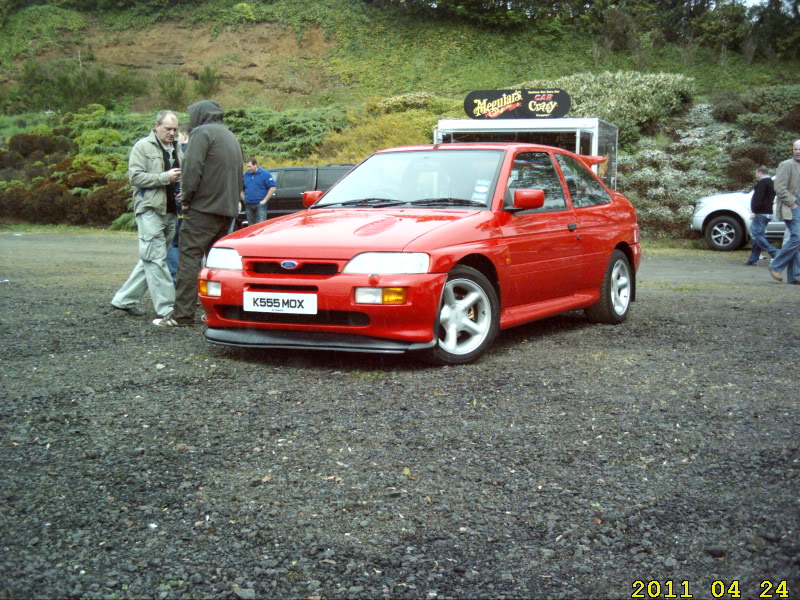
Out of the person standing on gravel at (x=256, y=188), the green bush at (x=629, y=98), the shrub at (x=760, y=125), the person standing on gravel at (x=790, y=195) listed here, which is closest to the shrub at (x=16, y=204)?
the person standing on gravel at (x=256, y=188)

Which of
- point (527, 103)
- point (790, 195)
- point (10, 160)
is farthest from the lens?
point (10, 160)

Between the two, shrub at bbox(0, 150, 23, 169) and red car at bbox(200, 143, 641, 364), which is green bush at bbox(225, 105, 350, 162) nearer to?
shrub at bbox(0, 150, 23, 169)

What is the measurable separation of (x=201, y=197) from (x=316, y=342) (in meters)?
2.34

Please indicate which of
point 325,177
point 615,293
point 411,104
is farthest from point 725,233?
point 411,104

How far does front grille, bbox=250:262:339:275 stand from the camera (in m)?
6.17

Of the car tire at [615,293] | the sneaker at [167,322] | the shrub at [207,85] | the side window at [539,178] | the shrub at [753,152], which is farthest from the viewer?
the shrub at [207,85]

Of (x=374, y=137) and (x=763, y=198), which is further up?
(x=374, y=137)

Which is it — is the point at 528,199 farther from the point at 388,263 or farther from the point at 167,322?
the point at 167,322

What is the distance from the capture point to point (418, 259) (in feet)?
20.0

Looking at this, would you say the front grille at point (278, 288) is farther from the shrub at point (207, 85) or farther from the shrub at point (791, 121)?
the shrub at point (207, 85)

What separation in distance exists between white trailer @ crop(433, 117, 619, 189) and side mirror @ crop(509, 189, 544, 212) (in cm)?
919

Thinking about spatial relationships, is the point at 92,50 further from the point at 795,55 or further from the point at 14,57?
the point at 795,55

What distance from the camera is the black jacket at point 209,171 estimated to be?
7.78 m

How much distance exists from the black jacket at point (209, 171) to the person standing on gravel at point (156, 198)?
1.05ft
